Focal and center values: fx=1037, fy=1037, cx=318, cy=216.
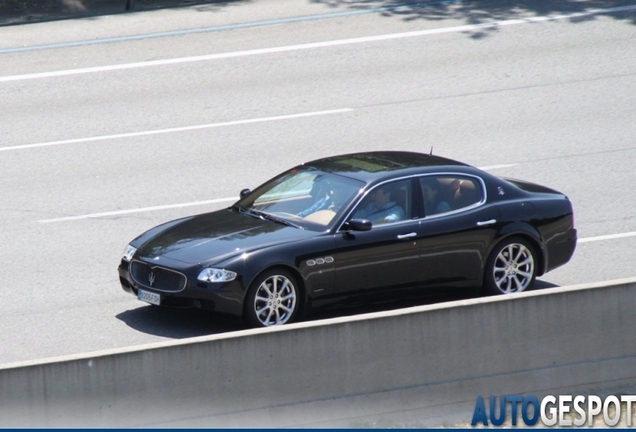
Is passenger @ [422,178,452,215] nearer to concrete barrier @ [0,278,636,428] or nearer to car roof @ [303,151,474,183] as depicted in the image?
car roof @ [303,151,474,183]

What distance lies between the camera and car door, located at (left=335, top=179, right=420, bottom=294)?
9.51 metres

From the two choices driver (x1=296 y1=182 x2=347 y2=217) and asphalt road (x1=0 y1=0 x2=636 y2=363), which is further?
asphalt road (x1=0 y1=0 x2=636 y2=363)

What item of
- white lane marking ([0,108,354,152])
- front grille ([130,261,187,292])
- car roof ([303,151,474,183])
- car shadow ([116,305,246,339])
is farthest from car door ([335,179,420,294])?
white lane marking ([0,108,354,152])

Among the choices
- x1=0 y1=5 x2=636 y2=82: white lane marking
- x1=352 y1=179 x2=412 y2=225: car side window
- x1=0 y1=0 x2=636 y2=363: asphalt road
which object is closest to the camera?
x1=352 y1=179 x2=412 y2=225: car side window

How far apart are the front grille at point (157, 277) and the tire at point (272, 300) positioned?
0.63m

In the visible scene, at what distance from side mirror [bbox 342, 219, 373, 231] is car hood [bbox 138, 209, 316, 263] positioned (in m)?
0.34

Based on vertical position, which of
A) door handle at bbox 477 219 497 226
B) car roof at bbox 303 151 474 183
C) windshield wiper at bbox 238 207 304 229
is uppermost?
car roof at bbox 303 151 474 183

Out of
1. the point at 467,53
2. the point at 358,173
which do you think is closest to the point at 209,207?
the point at 358,173

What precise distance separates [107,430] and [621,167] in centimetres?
947

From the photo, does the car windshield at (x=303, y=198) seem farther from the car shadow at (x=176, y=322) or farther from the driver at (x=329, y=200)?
the car shadow at (x=176, y=322)

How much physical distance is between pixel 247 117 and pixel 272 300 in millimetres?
7652

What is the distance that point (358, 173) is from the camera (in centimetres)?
1016

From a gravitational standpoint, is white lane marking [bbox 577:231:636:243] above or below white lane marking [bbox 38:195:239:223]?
below

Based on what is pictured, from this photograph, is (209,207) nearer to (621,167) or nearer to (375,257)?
(375,257)
